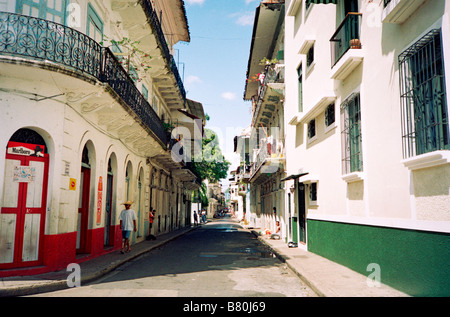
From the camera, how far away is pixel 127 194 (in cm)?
1591

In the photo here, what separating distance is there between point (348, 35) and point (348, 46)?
0.28m

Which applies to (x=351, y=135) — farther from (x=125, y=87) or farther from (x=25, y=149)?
(x=25, y=149)

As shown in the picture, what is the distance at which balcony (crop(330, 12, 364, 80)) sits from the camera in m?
8.76

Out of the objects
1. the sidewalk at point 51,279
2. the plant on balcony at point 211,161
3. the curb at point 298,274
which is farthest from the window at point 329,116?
the plant on balcony at point 211,161

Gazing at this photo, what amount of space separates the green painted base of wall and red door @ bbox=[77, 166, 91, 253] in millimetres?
7358

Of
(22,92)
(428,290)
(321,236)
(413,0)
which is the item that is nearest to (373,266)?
(428,290)

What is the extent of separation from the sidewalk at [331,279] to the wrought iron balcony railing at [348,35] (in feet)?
17.3

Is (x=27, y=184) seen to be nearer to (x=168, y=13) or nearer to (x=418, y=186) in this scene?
(x=418, y=186)

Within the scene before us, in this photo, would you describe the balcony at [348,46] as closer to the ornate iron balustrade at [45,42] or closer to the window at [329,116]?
the window at [329,116]

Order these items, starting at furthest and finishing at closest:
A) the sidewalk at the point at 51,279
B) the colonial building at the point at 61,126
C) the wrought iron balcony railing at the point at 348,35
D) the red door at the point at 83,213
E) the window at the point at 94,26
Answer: the red door at the point at 83,213 → the window at the point at 94,26 → the wrought iron balcony railing at the point at 348,35 → the colonial building at the point at 61,126 → the sidewalk at the point at 51,279

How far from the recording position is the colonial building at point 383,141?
5.69m

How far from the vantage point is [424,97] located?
6.06 meters

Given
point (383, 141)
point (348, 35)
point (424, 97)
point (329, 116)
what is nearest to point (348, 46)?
point (348, 35)

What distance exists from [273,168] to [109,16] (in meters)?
11.4
